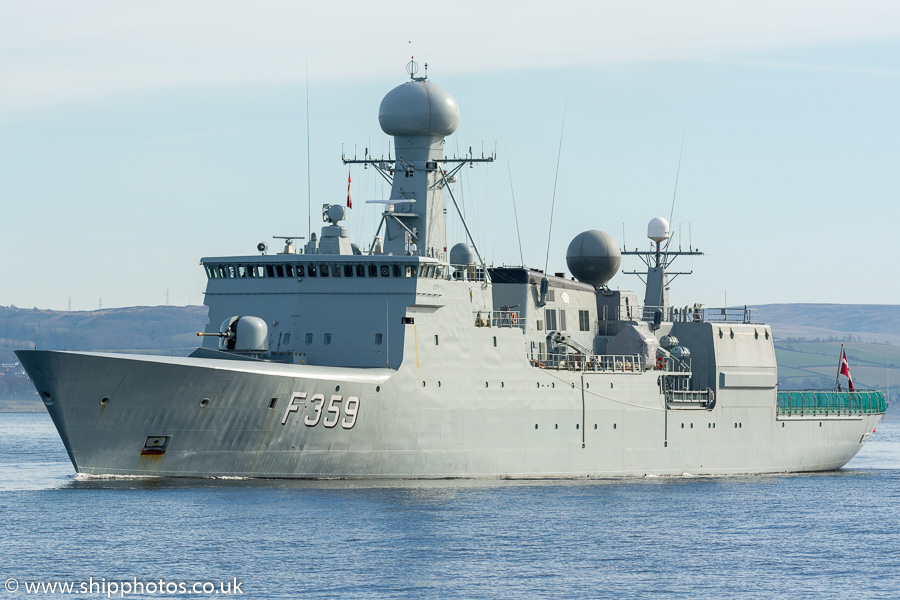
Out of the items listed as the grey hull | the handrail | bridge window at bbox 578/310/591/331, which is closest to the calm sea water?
the grey hull

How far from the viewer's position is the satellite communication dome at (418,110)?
133ft

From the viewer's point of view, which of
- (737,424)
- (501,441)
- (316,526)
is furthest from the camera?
(737,424)

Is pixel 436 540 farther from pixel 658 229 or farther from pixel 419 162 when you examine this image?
pixel 658 229

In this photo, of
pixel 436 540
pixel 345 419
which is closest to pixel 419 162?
pixel 345 419

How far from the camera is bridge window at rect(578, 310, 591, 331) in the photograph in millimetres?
44188

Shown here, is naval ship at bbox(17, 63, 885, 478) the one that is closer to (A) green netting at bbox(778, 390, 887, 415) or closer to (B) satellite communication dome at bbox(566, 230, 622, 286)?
(B) satellite communication dome at bbox(566, 230, 622, 286)

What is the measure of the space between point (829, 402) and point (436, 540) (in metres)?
29.2

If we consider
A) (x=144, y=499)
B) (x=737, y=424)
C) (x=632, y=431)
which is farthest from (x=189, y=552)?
(x=737, y=424)

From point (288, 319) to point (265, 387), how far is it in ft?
14.2

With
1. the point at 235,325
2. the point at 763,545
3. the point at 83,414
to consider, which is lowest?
the point at 763,545

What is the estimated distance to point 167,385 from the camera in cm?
3166

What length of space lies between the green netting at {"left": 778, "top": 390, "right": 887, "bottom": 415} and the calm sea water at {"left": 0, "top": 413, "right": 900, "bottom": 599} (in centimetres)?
1182

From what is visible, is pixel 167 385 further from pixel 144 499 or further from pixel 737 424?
pixel 737 424

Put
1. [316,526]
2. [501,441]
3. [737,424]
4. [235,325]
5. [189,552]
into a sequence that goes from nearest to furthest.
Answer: [189,552], [316,526], [235,325], [501,441], [737,424]
